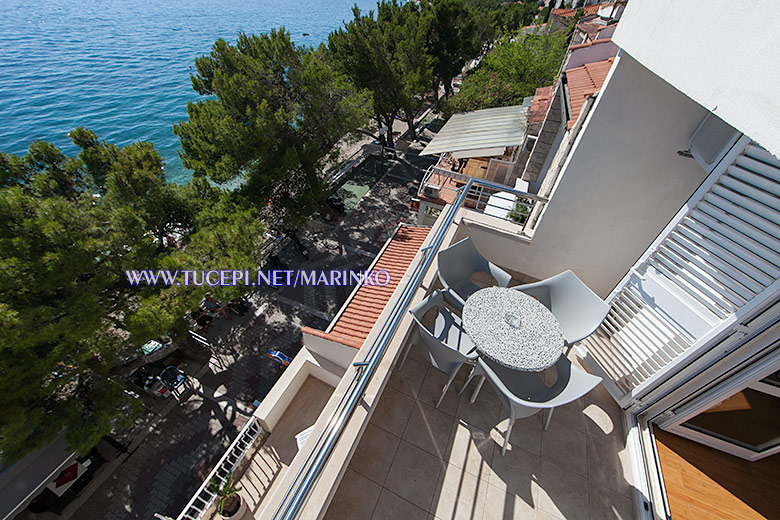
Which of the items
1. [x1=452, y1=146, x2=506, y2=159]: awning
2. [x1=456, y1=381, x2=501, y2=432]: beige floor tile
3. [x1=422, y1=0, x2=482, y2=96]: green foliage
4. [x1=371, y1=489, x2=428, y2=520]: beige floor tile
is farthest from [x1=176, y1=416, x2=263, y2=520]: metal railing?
[x1=422, y1=0, x2=482, y2=96]: green foliage

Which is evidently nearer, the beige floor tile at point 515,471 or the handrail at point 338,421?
the handrail at point 338,421

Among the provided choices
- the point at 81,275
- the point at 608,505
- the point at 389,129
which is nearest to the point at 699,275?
the point at 608,505

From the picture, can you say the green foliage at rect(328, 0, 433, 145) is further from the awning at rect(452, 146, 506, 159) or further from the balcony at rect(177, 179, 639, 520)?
the balcony at rect(177, 179, 639, 520)

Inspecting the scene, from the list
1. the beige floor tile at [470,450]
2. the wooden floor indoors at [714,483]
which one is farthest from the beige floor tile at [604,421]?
the beige floor tile at [470,450]

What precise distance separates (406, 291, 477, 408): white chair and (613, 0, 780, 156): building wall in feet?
10.9

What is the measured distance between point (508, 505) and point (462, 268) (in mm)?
3366

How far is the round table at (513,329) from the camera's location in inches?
155

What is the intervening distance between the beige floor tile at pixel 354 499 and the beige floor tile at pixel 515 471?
5.27 feet

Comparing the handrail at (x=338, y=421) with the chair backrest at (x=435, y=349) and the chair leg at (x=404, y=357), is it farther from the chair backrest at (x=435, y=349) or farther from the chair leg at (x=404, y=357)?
the chair leg at (x=404, y=357)

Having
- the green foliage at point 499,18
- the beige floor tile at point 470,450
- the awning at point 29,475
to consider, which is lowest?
the awning at point 29,475

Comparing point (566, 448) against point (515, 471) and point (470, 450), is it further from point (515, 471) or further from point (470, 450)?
point (470, 450)

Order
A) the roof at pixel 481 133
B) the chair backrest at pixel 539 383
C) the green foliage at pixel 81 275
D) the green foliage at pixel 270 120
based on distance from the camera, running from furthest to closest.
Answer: the roof at pixel 481 133 < the green foliage at pixel 270 120 < the green foliage at pixel 81 275 < the chair backrest at pixel 539 383

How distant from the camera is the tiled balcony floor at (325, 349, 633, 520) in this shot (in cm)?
391

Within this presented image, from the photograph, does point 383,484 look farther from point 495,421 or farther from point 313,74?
point 313,74
